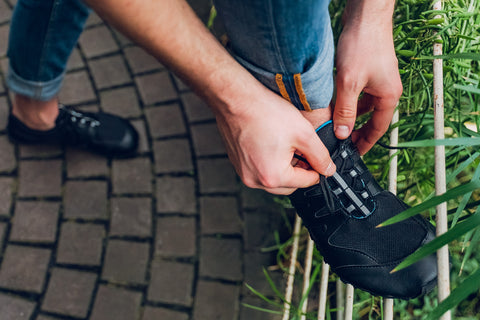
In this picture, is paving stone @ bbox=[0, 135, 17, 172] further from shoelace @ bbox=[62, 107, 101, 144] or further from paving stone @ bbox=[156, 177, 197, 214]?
paving stone @ bbox=[156, 177, 197, 214]

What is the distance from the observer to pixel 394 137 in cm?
135

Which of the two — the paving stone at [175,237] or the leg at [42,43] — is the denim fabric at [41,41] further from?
the paving stone at [175,237]

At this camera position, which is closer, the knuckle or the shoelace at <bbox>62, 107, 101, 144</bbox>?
the knuckle

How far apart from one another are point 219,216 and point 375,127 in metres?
1.01

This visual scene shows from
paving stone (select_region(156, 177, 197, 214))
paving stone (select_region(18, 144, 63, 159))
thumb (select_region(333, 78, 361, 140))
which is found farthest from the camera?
paving stone (select_region(18, 144, 63, 159))

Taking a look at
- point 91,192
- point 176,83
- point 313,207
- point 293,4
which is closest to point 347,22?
point 293,4

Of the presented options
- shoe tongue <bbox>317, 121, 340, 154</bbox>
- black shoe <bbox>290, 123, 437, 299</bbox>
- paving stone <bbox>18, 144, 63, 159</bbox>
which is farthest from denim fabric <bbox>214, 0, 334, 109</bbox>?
paving stone <bbox>18, 144, 63, 159</bbox>

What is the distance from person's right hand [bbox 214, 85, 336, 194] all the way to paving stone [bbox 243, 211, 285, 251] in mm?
868

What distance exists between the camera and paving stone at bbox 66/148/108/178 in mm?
2094

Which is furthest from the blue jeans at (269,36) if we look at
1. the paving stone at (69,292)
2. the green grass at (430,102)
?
the paving stone at (69,292)

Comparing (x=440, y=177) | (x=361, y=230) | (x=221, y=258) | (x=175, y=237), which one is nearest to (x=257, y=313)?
(x=221, y=258)

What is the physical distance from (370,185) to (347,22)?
55 cm

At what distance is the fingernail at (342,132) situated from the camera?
1.24 m

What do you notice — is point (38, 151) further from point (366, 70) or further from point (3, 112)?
point (366, 70)
